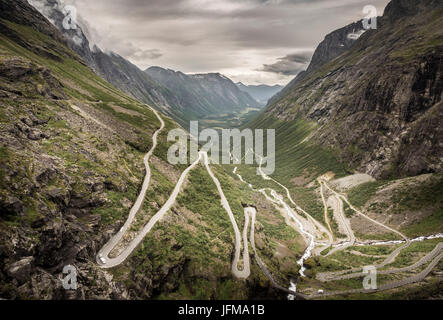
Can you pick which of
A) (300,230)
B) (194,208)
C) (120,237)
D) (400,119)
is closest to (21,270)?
(120,237)

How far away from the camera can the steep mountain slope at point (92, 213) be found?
32812mm

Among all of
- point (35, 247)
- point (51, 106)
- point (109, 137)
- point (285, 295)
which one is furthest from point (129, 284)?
point (51, 106)

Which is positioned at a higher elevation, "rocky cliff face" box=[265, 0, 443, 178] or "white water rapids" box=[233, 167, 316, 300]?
"rocky cliff face" box=[265, 0, 443, 178]

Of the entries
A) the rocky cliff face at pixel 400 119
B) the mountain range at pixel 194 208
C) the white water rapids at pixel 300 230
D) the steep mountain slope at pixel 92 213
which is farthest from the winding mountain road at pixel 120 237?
the rocky cliff face at pixel 400 119

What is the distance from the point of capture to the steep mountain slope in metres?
32.8

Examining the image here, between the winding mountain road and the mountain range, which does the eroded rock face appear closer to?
the mountain range

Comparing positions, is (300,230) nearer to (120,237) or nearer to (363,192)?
(363,192)

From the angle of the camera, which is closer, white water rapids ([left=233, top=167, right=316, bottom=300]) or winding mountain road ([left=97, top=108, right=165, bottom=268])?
winding mountain road ([left=97, top=108, right=165, bottom=268])

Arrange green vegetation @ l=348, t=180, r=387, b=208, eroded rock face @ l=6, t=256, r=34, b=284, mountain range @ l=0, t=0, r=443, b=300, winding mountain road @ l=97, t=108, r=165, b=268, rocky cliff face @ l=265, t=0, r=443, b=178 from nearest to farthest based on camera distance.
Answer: eroded rock face @ l=6, t=256, r=34, b=284, mountain range @ l=0, t=0, r=443, b=300, winding mountain road @ l=97, t=108, r=165, b=268, rocky cliff face @ l=265, t=0, r=443, b=178, green vegetation @ l=348, t=180, r=387, b=208

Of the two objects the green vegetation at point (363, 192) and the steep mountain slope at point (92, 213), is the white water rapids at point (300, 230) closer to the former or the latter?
the steep mountain slope at point (92, 213)

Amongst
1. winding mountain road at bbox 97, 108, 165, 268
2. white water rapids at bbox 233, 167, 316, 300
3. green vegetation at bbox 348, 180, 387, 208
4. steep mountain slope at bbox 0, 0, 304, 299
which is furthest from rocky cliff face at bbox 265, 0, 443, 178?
winding mountain road at bbox 97, 108, 165, 268

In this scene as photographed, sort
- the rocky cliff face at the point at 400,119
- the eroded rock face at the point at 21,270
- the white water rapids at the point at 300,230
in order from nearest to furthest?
the eroded rock face at the point at 21,270
the white water rapids at the point at 300,230
the rocky cliff face at the point at 400,119

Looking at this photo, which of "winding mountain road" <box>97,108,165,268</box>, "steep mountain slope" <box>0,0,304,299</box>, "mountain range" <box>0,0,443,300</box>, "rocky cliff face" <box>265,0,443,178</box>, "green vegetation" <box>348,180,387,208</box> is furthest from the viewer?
"green vegetation" <box>348,180,387,208</box>

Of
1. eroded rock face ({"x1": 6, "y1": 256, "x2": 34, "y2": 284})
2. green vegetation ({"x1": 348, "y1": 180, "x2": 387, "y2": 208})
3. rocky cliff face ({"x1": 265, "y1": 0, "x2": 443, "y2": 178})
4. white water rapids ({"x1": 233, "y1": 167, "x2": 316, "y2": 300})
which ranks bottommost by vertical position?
white water rapids ({"x1": 233, "y1": 167, "x2": 316, "y2": 300})
